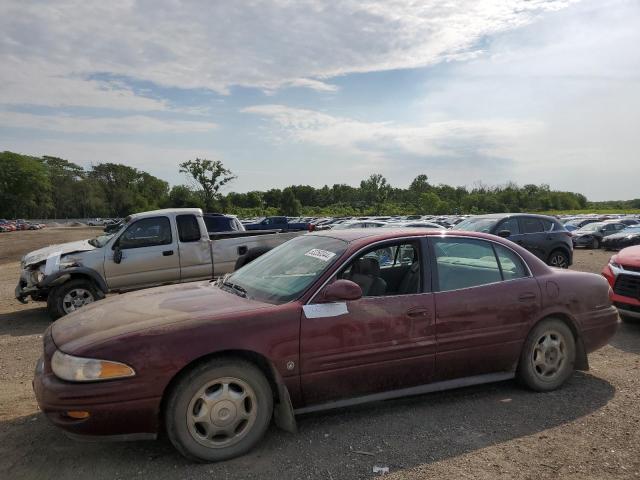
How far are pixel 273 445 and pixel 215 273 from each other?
6.16m

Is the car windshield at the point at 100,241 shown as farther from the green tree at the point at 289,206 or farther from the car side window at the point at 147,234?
the green tree at the point at 289,206

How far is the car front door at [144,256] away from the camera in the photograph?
28.5ft

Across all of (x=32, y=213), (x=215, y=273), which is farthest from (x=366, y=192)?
(x=215, y=273)

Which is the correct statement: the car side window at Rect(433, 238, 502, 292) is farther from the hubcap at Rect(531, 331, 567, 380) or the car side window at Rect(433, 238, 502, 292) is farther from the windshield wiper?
the windshield wiper

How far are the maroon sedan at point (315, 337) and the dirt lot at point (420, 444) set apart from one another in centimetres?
21

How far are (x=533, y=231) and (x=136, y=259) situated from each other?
10.3 meters

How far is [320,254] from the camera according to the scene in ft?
13.7

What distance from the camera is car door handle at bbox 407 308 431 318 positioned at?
392 centimetres

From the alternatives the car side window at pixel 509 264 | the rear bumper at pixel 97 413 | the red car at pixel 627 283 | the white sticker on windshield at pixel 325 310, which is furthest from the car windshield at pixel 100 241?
the red car at pixel 627 283

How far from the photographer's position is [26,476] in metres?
3.14

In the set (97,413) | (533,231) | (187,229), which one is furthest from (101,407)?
(533,231)

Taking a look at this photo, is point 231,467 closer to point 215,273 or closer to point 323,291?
point 323,291

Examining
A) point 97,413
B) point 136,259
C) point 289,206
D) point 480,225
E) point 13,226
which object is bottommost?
point 13,226

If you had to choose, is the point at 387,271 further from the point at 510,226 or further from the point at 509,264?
the point at 510,226
